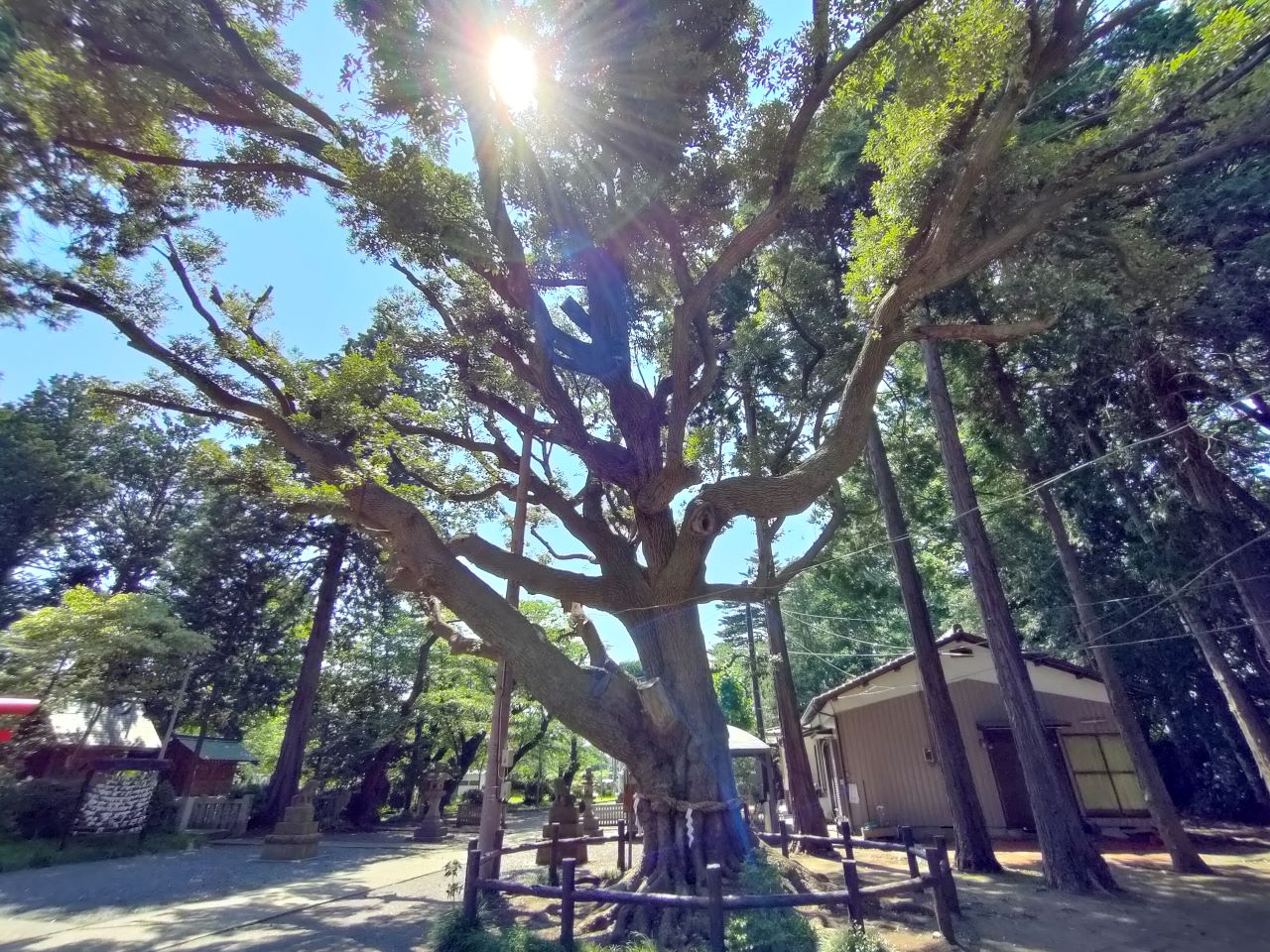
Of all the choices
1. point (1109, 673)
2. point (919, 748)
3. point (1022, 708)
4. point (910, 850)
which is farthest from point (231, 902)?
point (919, 748)

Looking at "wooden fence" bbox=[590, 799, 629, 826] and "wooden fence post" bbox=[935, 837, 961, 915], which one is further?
"wooden fence" bbox=[590, 799, 629, 826]

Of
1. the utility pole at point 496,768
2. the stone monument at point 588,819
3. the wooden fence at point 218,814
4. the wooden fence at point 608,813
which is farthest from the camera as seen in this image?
the wooden fence at point 608,813

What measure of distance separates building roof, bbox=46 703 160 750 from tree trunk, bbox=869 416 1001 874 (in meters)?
19.2

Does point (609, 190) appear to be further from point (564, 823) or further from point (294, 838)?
point (294, 838)

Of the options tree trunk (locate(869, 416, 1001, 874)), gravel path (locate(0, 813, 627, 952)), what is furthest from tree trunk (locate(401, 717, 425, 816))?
tree trunk (locate(869, 416, 1001, 874))

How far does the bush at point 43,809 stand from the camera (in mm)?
12805

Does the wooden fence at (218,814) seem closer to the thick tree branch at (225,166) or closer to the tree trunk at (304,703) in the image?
the tree trunk at (304,703)

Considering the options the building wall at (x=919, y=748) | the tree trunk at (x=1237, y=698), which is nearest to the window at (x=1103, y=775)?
the building wall at (x=919, y=748)

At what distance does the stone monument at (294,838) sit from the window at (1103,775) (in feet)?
54.6

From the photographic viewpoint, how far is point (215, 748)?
23109mm

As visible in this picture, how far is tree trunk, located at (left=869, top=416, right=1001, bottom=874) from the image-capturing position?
9.05m

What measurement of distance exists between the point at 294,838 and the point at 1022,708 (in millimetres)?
14194

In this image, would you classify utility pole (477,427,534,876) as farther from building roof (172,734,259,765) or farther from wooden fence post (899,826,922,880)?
building roof (172,734,259,765)

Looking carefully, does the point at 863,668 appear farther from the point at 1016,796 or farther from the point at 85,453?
the point at 85,453
